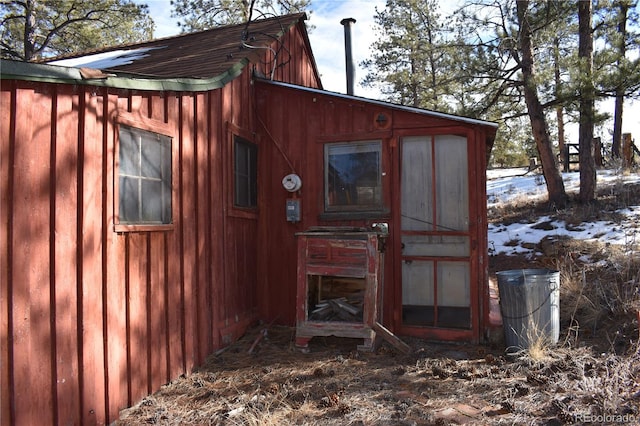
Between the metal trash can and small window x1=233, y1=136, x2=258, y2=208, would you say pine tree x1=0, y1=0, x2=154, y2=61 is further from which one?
the metal trash can

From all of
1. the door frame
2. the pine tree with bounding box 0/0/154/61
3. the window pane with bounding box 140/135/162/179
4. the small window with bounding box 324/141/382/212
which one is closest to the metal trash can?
the door frame

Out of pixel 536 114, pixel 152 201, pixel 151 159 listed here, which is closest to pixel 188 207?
pixel 152 201

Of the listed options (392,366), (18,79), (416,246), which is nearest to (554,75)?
(416,246)

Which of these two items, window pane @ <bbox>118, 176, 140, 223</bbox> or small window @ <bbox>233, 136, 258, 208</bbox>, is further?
small window @ <bbox>233, 136, 258, 208</bbox>

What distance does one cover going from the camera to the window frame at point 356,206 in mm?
5805

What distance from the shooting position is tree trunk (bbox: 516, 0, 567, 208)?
10500 mm

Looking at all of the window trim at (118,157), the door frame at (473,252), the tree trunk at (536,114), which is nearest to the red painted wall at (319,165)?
the door frame at (473,252)

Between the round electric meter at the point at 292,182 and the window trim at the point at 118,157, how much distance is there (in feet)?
6.16

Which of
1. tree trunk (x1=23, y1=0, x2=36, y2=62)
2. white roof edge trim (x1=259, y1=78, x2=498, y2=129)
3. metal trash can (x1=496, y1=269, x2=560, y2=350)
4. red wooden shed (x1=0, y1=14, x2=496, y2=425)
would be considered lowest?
metal trash can (x1=496, y1=269, x2=560, y2=350)

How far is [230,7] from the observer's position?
16750mm

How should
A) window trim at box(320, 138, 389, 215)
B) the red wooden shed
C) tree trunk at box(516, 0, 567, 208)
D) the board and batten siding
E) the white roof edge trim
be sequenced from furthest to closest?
1. tree trunk at box(516, 0, 567, 208)
2. window trim at box(320, 138, 389, 215)
3. the white roof edge trim
4. the red wooden shed
5. the board and batten siding

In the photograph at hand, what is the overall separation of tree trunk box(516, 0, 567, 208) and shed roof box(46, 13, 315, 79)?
5476mm

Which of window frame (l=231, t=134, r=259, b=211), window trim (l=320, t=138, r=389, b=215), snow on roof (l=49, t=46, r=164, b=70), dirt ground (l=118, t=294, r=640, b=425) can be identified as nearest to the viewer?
dirt ground (l=118, t=294, r=640, b=425)

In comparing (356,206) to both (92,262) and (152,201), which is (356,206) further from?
(92,262)
